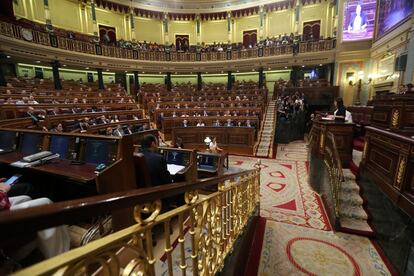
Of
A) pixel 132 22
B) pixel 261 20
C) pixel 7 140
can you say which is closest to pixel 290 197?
pixel 7 140

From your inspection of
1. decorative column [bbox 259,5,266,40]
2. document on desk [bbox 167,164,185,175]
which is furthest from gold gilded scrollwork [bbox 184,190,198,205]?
decorative column [bbox 259,5,266,40]

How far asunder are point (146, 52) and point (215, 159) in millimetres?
11877

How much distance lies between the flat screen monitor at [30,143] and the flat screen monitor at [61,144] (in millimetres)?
266

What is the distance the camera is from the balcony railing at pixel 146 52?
29.9 feet

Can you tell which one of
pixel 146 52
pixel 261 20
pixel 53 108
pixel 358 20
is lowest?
pixel 53 108

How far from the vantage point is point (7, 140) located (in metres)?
3.29

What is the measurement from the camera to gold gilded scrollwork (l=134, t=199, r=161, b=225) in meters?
0.71

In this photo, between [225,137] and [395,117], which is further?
[225,137]

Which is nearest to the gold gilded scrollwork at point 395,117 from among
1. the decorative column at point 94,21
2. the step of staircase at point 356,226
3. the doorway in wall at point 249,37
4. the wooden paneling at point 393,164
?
the wooden paneling at point 393,164

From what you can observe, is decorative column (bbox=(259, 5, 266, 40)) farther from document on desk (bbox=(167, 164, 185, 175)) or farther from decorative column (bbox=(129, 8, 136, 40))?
document on desk (bbox=(167, 164, 185, 175))

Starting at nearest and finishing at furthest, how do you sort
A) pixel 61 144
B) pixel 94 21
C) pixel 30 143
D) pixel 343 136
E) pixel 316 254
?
pixel 316 254 < pixel 61 144 < pixel 30 143 < pixel 343 136 < pixel 94 21

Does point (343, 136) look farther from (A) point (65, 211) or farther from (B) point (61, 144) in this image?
(B) point (61, 144)

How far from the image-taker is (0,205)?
1260 mm

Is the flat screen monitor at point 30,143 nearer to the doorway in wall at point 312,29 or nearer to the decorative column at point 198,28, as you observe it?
the decorative column at point 198,28
